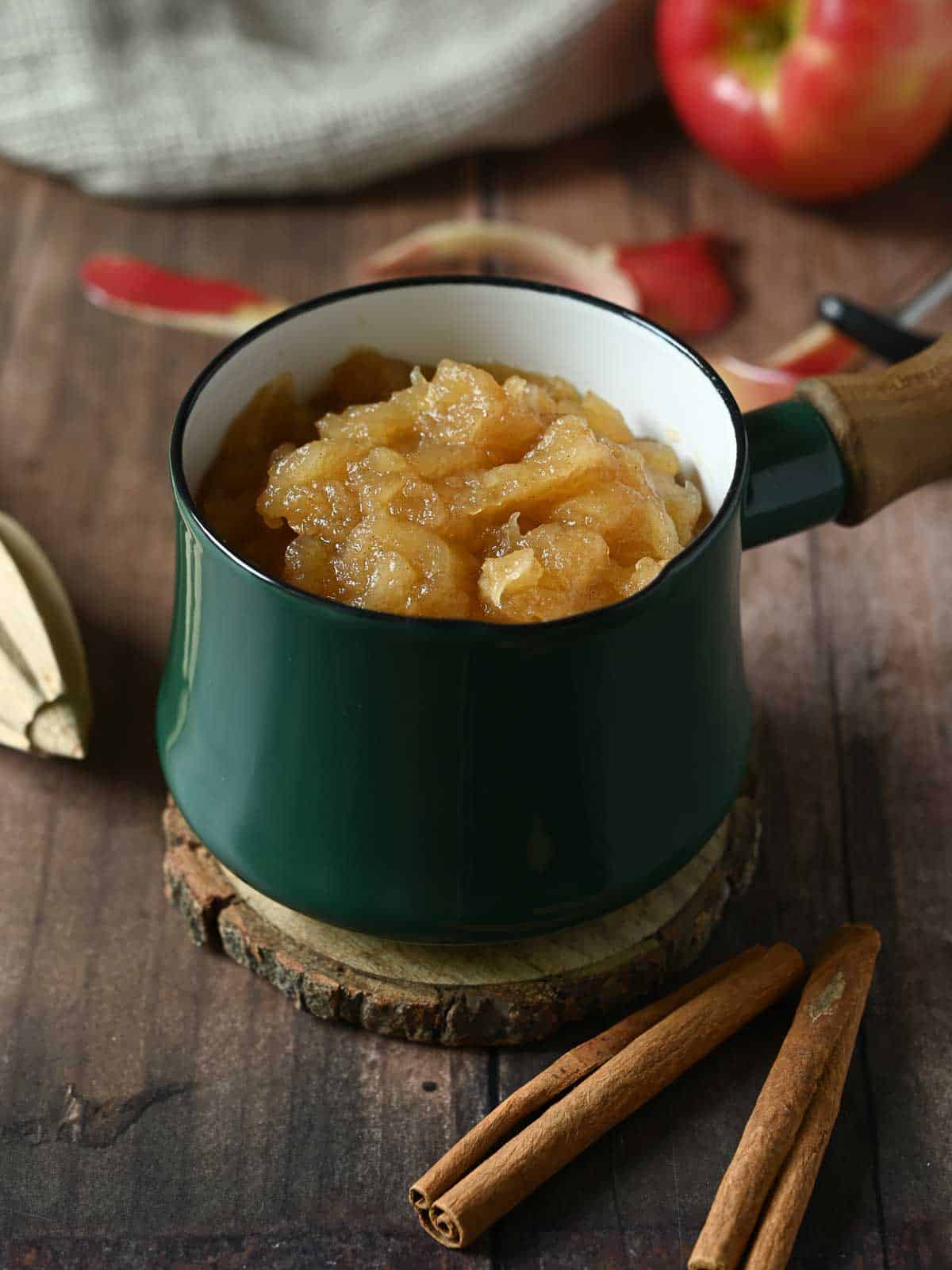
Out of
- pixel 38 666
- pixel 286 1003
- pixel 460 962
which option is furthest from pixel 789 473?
pixel 38 666

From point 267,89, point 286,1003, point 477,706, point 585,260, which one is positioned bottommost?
point 286,1003

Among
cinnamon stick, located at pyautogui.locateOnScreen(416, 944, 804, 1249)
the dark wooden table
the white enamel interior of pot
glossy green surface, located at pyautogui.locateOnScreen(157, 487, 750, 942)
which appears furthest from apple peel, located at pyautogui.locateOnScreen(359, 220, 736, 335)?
cinnamon stick, located at pyautogui.locateOnScreen(416, 944, 804, 1249)

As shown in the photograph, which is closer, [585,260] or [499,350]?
[499,350]

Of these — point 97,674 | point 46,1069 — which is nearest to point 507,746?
point 46,1069

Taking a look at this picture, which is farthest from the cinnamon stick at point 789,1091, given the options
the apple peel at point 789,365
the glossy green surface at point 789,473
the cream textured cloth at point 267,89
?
the cream textured cloth at point 267,89

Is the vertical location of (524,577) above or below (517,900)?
above

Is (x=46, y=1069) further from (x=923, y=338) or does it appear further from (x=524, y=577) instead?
(x=923, y=338)

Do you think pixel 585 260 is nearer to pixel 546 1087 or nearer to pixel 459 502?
pixel 459 502
